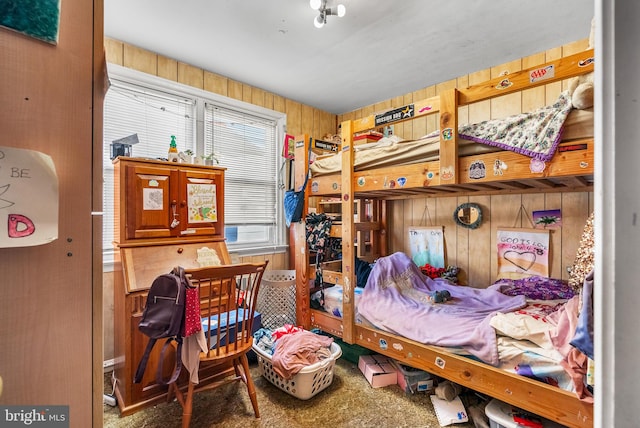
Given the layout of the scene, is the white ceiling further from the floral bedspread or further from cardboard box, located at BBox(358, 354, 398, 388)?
cardboard box, located at BBox(358, 354, 398, 388)

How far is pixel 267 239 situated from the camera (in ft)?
11.3

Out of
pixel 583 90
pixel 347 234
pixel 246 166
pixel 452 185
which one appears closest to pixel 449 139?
pixel 452 185

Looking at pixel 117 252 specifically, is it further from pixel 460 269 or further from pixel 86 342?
pixel 460 269

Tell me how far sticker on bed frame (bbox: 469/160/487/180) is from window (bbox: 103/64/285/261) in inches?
85.5

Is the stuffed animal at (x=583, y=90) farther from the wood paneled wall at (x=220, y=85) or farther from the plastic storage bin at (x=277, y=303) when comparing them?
the wood paneled wall at (x=220, y=85)

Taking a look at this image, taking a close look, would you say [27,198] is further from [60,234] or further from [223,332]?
[223,332]

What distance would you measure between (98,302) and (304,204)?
87.4 inches

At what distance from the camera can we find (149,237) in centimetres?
210

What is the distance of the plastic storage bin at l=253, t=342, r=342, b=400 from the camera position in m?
1.93

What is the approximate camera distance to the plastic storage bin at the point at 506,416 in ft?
5.07

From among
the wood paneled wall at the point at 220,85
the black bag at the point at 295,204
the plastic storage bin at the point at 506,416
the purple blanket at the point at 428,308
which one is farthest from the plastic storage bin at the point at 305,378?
the wood paneled wall at the point at 220,85

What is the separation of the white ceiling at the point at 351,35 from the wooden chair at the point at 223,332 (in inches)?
70.8

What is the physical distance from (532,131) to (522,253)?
1.48 m

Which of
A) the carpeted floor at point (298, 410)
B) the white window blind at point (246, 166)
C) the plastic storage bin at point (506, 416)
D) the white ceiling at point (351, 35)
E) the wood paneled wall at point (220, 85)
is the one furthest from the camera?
the white window blind at point (246, 166)
